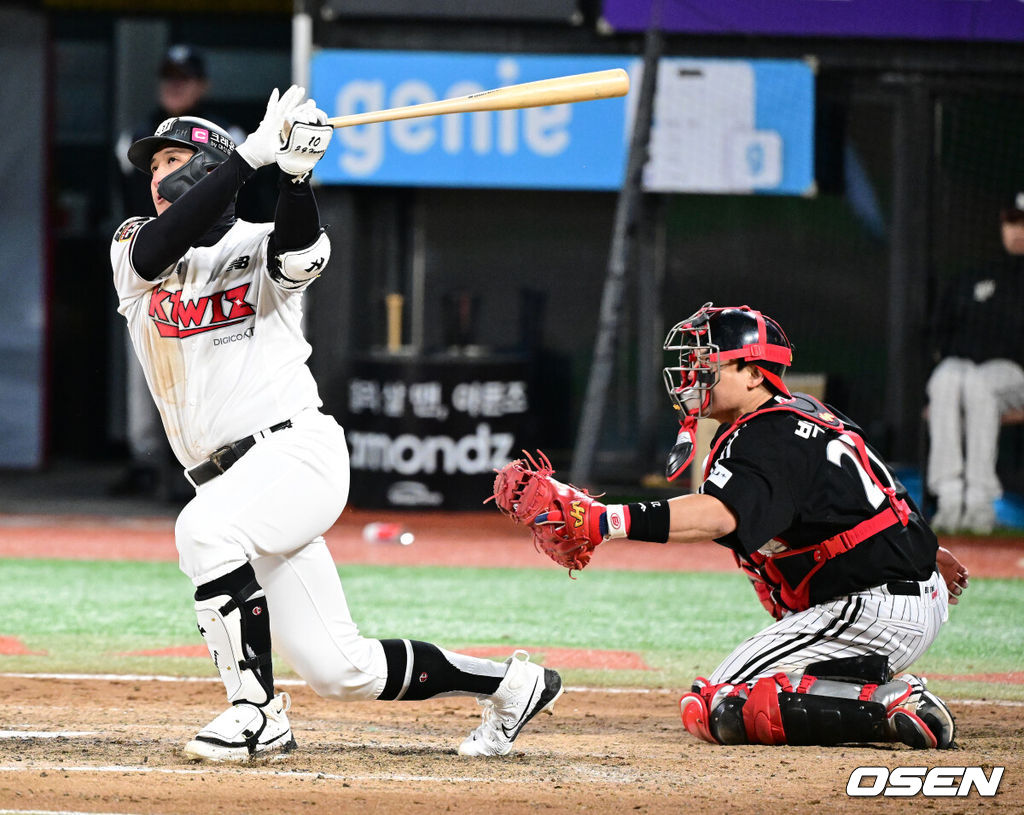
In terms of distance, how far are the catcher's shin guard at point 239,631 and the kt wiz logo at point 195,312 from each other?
64 cm

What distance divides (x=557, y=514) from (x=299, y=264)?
0.91m

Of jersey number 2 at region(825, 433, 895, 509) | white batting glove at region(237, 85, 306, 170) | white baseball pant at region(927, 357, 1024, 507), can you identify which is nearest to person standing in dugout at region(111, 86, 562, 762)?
white batting glove at region(237, 85, 306, 170)

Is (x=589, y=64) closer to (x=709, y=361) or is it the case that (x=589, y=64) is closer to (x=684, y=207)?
(x=684, y=207)

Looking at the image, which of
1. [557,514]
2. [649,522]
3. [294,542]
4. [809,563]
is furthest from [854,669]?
[294,542]

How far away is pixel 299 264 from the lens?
3775 millimetres

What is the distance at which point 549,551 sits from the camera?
12.7 feet

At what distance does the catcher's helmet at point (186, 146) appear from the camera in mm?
4004

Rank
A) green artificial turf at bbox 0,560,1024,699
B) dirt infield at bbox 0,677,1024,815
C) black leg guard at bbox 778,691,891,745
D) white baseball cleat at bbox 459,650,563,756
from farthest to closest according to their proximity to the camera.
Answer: green artificial turf at bbox 0,560,1024,699
black leg guard at bbox 778,691,891,745
white baseball cleat at bbox 459,650,563,756
dirt infield at bbox 0,677,1024,815

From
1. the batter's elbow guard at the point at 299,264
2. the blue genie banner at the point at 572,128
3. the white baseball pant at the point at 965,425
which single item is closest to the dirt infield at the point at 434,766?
the batter's elbow guard at the point at 299,264

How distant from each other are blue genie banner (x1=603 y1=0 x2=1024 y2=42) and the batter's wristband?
6901 millimetres

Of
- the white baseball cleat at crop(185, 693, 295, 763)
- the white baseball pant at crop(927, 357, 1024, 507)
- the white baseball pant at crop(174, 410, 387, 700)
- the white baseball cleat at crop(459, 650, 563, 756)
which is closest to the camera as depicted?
the white baseball pant at crop(174, 410, 387, 700)

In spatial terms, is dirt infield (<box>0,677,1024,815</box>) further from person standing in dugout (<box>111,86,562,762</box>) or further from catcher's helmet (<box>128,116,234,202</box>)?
catcher's helmet (<box>128,116,234,202</box>)

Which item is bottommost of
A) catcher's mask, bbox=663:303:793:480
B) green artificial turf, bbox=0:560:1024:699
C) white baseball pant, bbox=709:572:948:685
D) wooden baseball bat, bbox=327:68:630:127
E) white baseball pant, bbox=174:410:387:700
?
green artificial turf, bbox=0:560:1024:699

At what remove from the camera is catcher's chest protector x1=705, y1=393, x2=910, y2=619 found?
418 centimetres
